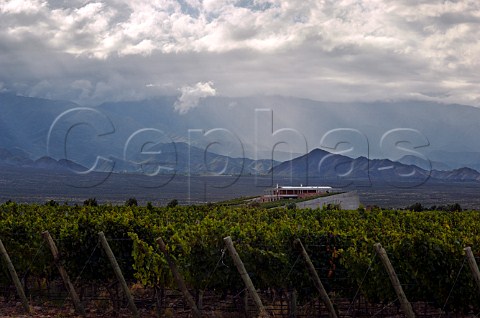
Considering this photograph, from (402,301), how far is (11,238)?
14002 mm

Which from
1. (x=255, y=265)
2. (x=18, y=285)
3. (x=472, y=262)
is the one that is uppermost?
(x=472, y=262)

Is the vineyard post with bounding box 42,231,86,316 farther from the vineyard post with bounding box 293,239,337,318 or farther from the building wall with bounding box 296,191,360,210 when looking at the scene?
the building wall with bounding box 296,191,360,210

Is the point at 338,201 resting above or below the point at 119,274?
below

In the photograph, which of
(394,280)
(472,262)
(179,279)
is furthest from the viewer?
(179,279)

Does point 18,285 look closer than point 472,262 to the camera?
No

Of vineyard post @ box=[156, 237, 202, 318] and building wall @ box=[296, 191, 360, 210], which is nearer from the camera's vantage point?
vineyard post @ box=[156, 237, 202, 318]

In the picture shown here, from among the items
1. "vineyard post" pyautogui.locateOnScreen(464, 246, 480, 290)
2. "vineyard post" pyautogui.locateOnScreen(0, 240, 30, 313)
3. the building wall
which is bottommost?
the building wall

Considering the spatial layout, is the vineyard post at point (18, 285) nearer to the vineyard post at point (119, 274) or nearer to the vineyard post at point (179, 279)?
the vineyard post at point (119, 274)

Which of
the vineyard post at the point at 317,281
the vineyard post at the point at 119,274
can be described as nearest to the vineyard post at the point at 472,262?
the vineyard post at the point at 317,281

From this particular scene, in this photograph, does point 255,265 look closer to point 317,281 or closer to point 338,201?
point 317,281

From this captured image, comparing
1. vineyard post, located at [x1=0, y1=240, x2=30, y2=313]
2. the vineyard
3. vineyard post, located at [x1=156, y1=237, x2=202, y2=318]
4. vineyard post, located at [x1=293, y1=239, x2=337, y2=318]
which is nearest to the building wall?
the vineyard

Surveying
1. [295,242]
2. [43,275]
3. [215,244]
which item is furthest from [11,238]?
[295,242]

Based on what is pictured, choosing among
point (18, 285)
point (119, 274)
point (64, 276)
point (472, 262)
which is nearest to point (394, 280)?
point (472, 262)

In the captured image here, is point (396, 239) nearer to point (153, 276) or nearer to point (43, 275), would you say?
point (153, 276)
